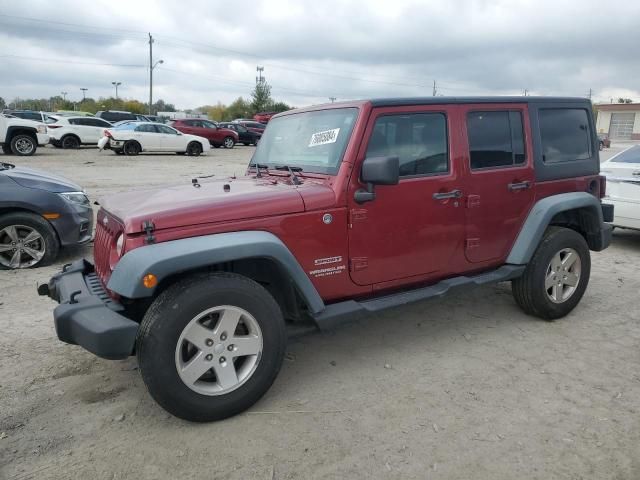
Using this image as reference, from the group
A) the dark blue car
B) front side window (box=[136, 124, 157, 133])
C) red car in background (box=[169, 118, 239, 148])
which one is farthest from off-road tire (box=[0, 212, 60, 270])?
red car in background (box=[169, 118, 239, 148])

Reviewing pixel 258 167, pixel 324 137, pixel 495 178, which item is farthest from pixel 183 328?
pixel 495 178

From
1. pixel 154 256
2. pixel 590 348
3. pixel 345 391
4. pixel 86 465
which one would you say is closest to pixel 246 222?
pixel 154 256

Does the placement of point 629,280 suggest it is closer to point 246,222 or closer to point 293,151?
point 293,151

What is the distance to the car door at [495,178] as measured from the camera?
3.93m

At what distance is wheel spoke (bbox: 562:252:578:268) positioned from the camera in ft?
14.7

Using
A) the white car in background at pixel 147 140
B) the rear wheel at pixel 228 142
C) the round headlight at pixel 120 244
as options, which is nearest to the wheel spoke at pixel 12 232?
the round headlight at pixel 120 244

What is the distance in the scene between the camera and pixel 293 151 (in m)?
3.90

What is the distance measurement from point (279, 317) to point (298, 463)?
81cm

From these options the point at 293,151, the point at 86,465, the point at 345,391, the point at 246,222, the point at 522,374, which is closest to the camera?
the point at 86,465

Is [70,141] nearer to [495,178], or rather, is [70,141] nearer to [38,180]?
[38,180]

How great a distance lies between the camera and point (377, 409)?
3109mm

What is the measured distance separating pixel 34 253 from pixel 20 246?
0.52ft

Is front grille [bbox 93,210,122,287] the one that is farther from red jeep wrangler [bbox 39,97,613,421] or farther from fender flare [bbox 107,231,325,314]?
fender flare [bbox 107,231,325,314]

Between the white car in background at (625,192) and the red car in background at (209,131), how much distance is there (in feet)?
75.2
